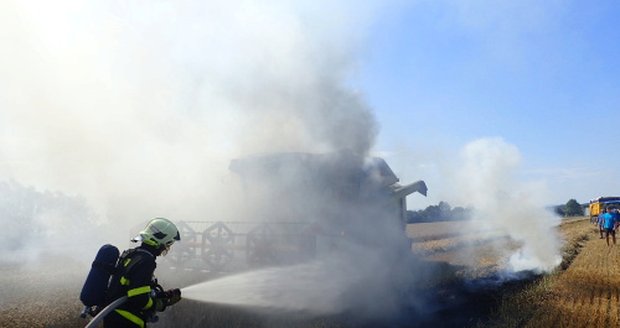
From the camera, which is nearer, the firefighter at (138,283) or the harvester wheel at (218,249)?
the firefighter at (138,283)

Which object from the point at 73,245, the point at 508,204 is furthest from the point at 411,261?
the point at 73,245

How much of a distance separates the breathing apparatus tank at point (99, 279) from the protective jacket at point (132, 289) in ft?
0.21

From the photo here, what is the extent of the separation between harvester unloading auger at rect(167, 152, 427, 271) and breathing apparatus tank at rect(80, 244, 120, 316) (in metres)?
6.66

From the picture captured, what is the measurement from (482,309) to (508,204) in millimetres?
7803

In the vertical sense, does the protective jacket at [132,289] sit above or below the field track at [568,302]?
above

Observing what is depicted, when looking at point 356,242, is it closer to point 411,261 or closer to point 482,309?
point 411,261

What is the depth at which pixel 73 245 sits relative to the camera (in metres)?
16.7

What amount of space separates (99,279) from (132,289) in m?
0.33

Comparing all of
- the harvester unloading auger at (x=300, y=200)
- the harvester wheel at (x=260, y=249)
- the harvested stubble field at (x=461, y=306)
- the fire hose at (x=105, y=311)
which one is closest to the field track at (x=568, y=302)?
the harvested stubble field at (x=461, y=306)

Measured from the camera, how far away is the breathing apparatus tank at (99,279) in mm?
3977

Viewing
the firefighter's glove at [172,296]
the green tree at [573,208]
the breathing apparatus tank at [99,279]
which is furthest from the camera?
the green tree at [573,208]

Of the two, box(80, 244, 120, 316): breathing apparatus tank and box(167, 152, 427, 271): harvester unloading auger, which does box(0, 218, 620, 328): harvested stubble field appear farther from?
box(80, 244, 120, 316): breathing apparatus tank

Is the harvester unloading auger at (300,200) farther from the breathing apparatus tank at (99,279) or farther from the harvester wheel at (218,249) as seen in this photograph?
the breathing apparatus tank at (99,279)

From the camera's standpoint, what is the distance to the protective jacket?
398 centimetres
